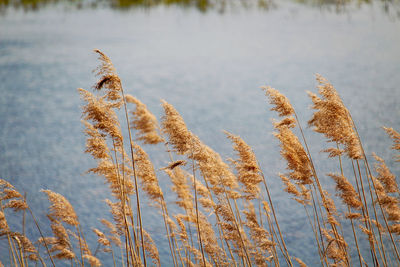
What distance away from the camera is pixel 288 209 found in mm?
6188

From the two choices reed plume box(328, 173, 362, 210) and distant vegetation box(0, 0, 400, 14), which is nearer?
reed plume box(328, 173, 362, 210)

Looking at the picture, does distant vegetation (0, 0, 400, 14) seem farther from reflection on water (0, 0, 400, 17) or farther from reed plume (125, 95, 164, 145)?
reed plume (125, 95, 164, 145)

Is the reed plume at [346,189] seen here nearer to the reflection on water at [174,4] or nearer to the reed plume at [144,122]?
the reed plume at [144,122]

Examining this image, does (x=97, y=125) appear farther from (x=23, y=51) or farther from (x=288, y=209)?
(x=23, y=51)

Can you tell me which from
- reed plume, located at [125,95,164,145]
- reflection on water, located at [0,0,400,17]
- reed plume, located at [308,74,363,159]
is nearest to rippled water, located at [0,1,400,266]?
reflection on water, located at [0,0,400,17]

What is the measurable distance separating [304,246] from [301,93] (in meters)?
4.86

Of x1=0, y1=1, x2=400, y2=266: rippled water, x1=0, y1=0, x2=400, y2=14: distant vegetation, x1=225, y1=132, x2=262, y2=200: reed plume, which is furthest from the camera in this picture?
x1=0, y1=0, x2=400, y2=14: distant vegetation

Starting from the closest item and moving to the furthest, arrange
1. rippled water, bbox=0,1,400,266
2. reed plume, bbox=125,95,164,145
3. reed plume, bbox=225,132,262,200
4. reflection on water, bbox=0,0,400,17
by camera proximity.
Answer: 1. reed plume, bbox=125,95,164,145
2. reed plume, bbox=225,132,262,200
3. rippled water, bbox=0,1,400,266
4. reflection on water, bbox=0,0,400,17

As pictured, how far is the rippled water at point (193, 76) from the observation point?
23.3 feet

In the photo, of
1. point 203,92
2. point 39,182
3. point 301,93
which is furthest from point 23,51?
point 301,93

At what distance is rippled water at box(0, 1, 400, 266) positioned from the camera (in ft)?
23.3

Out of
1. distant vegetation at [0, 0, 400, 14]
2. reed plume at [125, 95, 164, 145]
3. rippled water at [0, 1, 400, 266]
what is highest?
distant vegetation at [0, 0, 400, 14]

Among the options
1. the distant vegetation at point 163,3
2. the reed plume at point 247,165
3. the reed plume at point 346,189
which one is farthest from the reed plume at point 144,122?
the distant vegetation at point 163,3

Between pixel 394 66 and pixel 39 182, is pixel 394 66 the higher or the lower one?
the higher one
